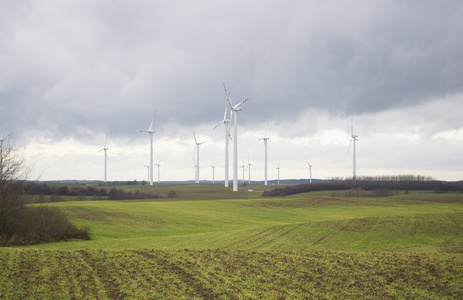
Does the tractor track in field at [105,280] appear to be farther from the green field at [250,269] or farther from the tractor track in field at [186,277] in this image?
the tractor track in field at [186,277]

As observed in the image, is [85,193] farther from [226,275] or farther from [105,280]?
[226,275]

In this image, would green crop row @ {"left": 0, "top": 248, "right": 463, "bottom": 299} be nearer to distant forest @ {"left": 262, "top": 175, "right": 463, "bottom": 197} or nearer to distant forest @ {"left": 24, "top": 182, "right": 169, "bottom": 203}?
distant forest @ {"left": 24, "top": 182, "right": 169, "bottom": 203}

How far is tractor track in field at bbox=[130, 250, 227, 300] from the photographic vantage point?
1609cm

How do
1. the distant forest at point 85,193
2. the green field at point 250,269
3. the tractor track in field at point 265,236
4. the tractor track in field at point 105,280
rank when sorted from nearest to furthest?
the tractor track in field at point 105,280
the green field at point 250,269
the tractor track in field at point 265,236
the distant forest at point 85,193

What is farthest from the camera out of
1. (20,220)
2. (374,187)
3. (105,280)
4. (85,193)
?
(374,187)

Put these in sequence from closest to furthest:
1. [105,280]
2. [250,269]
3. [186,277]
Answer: [105,280] < [186,277] < [250,269]

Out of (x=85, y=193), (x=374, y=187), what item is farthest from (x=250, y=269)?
(x=374, y=187)

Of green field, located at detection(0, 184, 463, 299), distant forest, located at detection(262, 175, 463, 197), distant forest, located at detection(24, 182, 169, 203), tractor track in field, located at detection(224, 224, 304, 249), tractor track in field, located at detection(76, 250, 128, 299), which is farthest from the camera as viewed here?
distant forest, located at detection(262, 175, 463, 197)

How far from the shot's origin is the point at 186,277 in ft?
60.7

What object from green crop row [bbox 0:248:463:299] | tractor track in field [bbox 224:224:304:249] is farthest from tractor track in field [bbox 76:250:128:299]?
tractor track in field [bbox 224:224:304:249]

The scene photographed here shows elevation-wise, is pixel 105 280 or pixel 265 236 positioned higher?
pixel 105 280

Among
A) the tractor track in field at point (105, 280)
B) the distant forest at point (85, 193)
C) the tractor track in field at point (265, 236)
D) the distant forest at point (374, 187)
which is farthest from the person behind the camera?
the distant forest at point (374, 187)

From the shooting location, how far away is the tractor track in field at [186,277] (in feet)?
52.8

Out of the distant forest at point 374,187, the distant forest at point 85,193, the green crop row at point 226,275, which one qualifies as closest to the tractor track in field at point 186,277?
the green crop row at point 226,275
